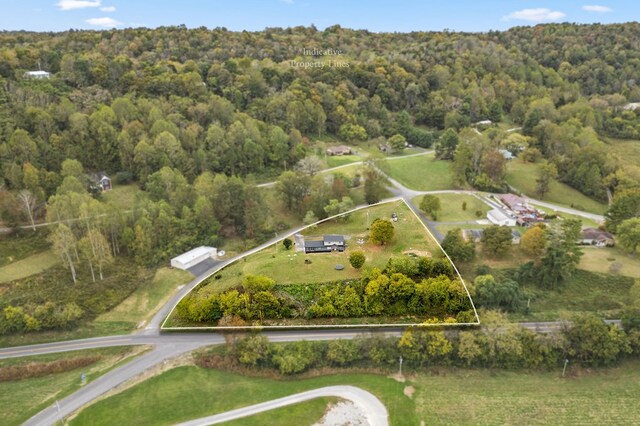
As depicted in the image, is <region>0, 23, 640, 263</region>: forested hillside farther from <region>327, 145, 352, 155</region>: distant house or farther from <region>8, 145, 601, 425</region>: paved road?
<region>8, 145, 601, 425</region>: paved road

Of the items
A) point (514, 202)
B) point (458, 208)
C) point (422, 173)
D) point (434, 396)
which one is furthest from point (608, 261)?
point (422, 173)

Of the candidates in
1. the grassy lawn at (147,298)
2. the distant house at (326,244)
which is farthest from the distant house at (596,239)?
the grassy lawn at (147,298)

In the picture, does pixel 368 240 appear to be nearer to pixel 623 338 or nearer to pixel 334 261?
pixel 334 261

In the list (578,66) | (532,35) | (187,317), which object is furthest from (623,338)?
(532,35)

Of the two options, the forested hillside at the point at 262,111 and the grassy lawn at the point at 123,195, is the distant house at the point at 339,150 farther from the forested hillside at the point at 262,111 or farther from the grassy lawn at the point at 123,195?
the grassy lawn at the point at 123,195

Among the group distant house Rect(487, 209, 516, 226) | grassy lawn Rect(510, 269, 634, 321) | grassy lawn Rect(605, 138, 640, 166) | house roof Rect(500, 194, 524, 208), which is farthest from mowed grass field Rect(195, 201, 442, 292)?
grassy lawn Rect(605, 138, 640, 166)

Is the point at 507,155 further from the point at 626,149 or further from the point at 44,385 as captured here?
the point at 44,385
